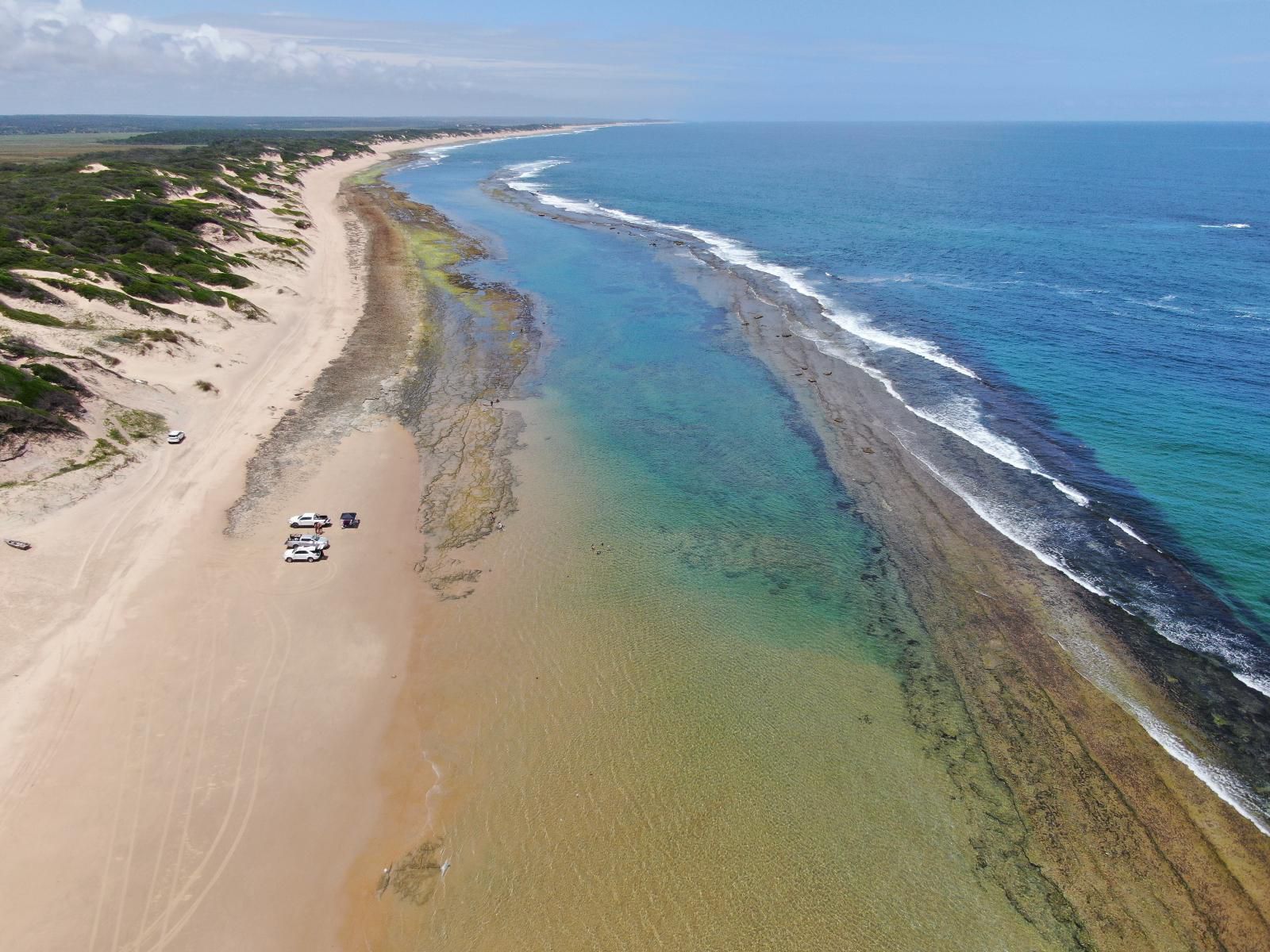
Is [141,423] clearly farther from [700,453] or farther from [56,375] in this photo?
[700,453]

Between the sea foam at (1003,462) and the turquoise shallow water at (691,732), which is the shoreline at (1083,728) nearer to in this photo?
the sea foam at (1003,462)

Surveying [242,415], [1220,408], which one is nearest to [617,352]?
[242,415]

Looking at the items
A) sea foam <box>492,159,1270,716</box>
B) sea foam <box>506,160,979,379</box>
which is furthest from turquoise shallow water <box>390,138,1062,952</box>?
sea foam <box>506,160,979,379</box>

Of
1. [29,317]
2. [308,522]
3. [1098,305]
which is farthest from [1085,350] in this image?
[29,317]

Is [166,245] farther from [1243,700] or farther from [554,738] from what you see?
[1243,700]

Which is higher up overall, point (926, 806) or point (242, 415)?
point (242, 415)

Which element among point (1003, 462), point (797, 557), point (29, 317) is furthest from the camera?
point (29, 317)
